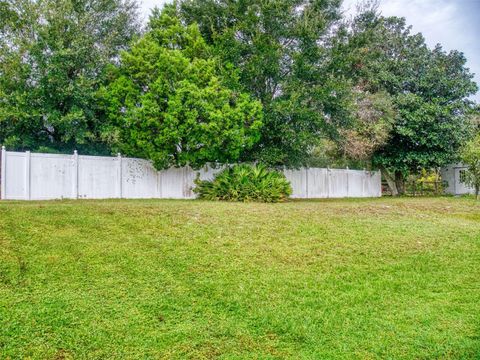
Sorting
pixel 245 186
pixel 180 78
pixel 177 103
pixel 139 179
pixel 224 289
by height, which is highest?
pixel 180 78

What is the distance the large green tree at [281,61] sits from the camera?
14.3m

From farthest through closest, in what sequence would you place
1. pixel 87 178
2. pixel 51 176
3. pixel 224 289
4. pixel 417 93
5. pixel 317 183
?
pixel 417 93 < pixel 317 183 < pixel 87 178 < pixel 51 176 < pixel 224 289

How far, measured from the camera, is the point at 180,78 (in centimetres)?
1345

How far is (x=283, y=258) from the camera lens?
20.8 feet

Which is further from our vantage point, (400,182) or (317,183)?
(400,182)

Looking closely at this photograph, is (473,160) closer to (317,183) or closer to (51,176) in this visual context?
(317,183)

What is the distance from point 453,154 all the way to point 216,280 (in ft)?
63.9

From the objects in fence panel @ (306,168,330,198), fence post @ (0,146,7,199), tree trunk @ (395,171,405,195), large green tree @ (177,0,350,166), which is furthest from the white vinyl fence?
tree trunk @ (395,171,405,195)

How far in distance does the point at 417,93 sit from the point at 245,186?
12668mm

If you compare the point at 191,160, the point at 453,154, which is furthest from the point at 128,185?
the point at 453,154

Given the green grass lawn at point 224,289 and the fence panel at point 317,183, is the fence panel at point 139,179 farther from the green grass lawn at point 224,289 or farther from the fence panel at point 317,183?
the fence panel at point 317,183

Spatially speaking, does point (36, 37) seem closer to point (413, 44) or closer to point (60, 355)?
point (60, 355)

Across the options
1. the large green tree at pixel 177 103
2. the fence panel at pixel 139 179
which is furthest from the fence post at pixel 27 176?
the large green tree at pixel 177 103

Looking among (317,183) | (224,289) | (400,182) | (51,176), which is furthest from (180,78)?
(400,182)
